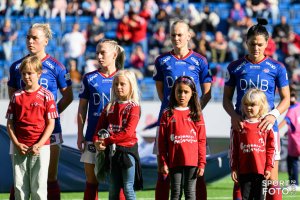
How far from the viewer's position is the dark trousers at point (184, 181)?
8641 millimetres

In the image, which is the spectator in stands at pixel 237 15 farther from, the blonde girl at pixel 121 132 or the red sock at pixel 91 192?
the blonde girl at pixel 121 132

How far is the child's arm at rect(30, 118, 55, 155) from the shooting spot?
28.5 feet

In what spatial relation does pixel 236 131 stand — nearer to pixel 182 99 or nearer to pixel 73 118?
pixel 182 99

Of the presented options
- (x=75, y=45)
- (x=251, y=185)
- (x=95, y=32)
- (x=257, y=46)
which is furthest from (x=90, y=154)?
(x=95, y=32)

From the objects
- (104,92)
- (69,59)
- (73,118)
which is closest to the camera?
(104,92)

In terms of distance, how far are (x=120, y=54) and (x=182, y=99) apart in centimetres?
97

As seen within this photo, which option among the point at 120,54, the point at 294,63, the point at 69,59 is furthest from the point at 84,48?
the point at 120,54

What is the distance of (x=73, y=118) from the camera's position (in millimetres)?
17141

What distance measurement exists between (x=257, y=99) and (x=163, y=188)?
4.36 ft

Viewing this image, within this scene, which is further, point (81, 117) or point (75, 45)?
point (75, 45)

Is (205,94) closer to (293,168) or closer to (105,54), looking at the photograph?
(105,54)

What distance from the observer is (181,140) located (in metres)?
8.70

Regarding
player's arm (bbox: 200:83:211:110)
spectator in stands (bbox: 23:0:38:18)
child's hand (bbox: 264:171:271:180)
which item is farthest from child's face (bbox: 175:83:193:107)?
spectator in stands (bbox: 23:0:38:18)

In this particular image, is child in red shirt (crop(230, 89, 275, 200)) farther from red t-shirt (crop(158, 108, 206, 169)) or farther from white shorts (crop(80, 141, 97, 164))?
white shorts (crop(80, 141, 97, 164))
